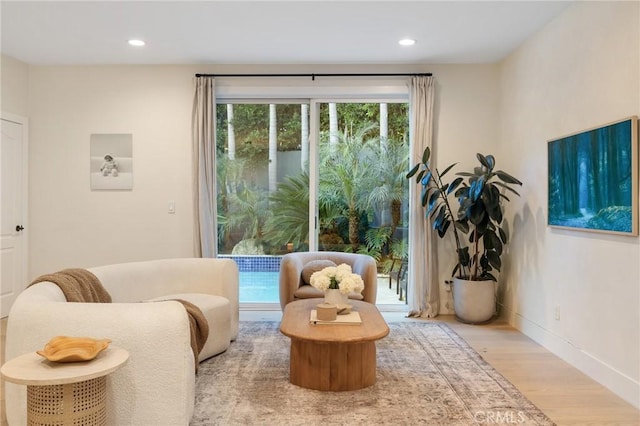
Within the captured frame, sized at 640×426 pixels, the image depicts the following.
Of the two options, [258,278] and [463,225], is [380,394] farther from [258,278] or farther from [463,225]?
[258,278]

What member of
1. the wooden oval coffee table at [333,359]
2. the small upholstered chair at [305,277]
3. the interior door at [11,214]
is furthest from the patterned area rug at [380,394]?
the interior door at [11,214]

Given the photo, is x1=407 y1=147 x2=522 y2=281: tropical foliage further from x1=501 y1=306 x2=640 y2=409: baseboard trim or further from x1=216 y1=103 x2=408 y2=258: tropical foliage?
x1=501 y1=306 x2=640 y2=409: baseboard trim

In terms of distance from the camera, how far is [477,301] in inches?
173

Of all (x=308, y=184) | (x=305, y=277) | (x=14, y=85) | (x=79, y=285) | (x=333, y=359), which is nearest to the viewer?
(x=79, y=285)

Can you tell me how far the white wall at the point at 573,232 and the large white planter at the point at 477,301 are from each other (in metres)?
0.25

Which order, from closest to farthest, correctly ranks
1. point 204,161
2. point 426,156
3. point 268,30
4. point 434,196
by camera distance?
1. point 268,30
2. point 434,196
3. point 426,156
4. point 204,161

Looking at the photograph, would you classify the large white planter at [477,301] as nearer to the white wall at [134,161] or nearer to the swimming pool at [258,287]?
the swimming pool at [258,287]

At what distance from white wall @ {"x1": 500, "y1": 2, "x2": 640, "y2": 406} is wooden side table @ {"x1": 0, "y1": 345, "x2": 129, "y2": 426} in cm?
299

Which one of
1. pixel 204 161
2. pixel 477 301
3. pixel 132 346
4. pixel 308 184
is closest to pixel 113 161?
pixel 204 161

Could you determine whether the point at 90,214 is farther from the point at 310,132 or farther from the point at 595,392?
the point at 595,392

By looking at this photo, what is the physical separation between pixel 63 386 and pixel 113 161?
12.0 ft

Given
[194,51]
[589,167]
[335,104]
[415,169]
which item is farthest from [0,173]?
[589,167]

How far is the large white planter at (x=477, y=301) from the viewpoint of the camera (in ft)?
14.4

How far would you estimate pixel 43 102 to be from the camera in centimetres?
496
